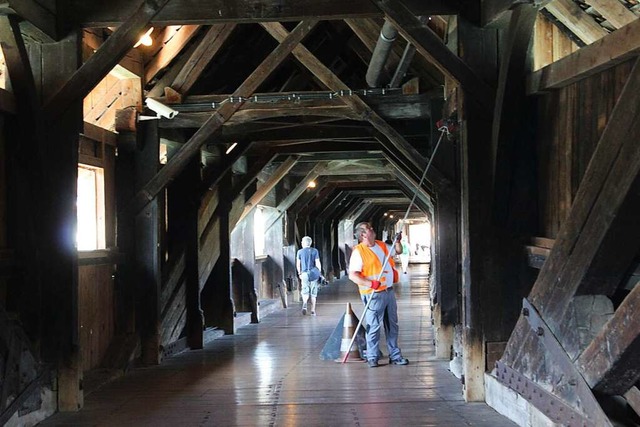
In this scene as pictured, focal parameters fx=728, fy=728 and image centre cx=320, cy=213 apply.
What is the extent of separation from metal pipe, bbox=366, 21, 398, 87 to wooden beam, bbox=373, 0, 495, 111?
851 mm

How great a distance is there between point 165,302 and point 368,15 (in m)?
4.55

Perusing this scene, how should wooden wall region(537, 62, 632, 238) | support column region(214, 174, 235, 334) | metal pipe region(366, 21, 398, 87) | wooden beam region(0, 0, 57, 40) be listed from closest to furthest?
wooden wall region(537, 62, 632, 238), wooden beam region(0, 0, 57, 40), metal pipe region(366, 21, 398, 87), support column region(214, 174, 235, 334)

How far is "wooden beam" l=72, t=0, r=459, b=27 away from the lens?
5395mm

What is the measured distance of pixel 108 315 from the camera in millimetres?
7699

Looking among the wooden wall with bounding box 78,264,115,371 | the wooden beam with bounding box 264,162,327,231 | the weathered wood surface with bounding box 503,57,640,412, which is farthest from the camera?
the wooden beam with bounding box 264,162,327,231

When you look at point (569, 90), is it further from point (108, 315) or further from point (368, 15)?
point (108, 315)

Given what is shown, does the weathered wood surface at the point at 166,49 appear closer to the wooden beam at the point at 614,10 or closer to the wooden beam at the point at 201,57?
the wooden beam at the point at 201,57

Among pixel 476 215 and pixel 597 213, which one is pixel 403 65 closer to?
pixel 476 215

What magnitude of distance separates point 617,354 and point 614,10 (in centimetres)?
250

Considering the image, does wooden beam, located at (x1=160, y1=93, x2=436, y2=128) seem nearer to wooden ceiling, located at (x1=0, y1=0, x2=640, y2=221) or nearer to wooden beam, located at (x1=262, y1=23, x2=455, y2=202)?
wooden ceiling, located at (x1=0, y1=0, x2=640, y2=221)

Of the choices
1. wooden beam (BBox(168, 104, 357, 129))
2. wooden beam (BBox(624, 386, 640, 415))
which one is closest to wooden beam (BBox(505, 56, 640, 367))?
wooden beam (BBox(624, 386, 640, 415))

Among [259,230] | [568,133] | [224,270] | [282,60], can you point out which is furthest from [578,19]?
[259,230]

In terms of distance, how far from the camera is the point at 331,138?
940cm

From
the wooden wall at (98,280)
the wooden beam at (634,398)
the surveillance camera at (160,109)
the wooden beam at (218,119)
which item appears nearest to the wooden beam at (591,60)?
the wooden beam at (634,398)
